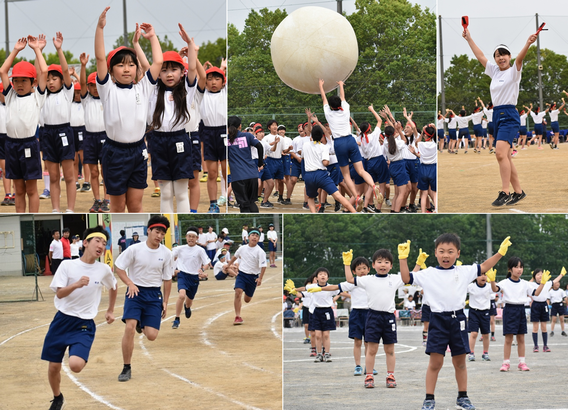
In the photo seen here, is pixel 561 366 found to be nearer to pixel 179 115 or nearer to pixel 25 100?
pixel 179 115

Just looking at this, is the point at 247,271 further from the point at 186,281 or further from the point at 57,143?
the point at 57,143

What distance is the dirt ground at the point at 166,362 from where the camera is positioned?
605 centimetres

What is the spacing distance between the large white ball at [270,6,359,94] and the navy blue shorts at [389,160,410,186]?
6.98 feet

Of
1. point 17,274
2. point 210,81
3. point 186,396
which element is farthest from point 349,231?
point 186,396

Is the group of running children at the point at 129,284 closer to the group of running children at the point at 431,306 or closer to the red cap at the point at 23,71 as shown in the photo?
the group of running children at the point at 431,306

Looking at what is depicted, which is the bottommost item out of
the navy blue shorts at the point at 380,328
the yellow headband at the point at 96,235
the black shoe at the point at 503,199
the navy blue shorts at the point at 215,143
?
the navy blue shorts at the point at 380,328

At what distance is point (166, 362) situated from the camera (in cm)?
752

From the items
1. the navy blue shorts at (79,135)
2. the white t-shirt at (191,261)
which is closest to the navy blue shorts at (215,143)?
the white t-shirt at (191,261)

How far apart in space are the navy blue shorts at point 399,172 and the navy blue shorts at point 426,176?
0.90 ft

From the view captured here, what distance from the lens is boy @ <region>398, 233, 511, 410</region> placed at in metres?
5.33

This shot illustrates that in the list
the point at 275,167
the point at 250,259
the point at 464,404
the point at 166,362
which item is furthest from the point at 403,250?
the point at 275,167

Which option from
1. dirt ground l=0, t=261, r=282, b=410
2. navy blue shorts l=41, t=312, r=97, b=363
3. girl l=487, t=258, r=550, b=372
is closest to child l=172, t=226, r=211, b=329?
dirt ground l=0, t=261, r=282, b=410

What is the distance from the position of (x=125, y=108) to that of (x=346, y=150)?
163 inches

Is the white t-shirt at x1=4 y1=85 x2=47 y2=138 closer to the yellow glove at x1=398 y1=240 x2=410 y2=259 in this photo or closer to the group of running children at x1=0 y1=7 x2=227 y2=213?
the group of running children at x1=0 y1=7 x2=227 y2=213
